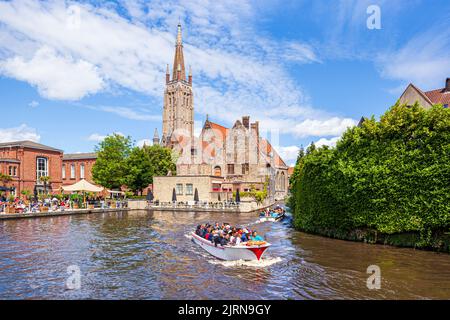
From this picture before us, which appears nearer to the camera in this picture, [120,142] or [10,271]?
[10,271]

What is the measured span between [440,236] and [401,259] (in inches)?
131

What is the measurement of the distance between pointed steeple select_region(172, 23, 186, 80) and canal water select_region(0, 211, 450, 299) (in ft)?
Result: 352

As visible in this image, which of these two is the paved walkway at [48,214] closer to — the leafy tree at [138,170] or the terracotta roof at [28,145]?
the leafy tree at [138,170]

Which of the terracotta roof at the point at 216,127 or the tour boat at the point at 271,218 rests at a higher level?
the terracotta roof at the point at 216,127

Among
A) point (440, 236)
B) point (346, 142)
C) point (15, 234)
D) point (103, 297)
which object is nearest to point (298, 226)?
point (346, 142)

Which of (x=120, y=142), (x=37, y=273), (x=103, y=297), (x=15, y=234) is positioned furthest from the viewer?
(x=120, y=142)

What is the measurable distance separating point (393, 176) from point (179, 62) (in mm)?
115595

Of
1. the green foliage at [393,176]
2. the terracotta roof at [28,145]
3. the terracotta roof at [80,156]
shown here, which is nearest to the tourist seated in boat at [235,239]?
the green foliage at [393,176]

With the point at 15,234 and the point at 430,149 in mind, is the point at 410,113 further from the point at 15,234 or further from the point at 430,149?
the point at 15,234

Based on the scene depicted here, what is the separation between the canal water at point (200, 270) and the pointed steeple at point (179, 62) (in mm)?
107317

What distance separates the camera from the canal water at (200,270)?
1366 centimetres

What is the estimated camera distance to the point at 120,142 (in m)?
74.0

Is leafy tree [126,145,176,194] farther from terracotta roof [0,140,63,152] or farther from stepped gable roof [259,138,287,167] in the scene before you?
stepped gable roof [259,138,287,167]
